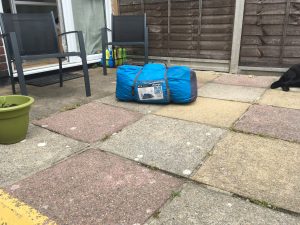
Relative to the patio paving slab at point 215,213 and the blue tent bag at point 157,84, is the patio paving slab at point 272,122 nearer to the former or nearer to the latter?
the blue tent bag at point 157,84

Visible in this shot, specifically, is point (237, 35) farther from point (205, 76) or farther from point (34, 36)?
point (34, 36)

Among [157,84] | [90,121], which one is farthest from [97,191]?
[157,84]

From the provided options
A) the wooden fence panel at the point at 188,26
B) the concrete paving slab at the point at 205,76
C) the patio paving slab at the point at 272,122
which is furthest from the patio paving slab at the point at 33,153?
the wooden fence panel at the point at 188,26

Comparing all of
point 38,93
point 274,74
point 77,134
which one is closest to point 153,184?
point 77,134

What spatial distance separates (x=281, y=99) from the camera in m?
3.35

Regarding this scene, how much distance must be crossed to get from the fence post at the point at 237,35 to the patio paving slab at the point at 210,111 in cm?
163

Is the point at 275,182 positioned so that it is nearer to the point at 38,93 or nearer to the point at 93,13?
the point at 38,93

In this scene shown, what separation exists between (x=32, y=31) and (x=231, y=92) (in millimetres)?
2680

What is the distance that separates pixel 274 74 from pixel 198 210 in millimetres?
3663

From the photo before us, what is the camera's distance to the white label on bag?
304cm

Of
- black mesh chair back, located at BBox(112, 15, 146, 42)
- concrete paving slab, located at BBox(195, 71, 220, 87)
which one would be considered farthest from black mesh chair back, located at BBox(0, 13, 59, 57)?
concrete paving slab, located at BBox(195, 71, 220, 87)

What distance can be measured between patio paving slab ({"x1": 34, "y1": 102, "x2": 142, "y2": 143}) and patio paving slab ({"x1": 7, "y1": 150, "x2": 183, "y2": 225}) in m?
0.48

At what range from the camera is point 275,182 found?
1695mm

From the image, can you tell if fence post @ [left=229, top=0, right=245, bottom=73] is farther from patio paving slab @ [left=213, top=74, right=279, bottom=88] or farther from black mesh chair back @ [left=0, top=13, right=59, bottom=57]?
black mesh chair back @ [left=0, top=13, right=59, bottom=57]
